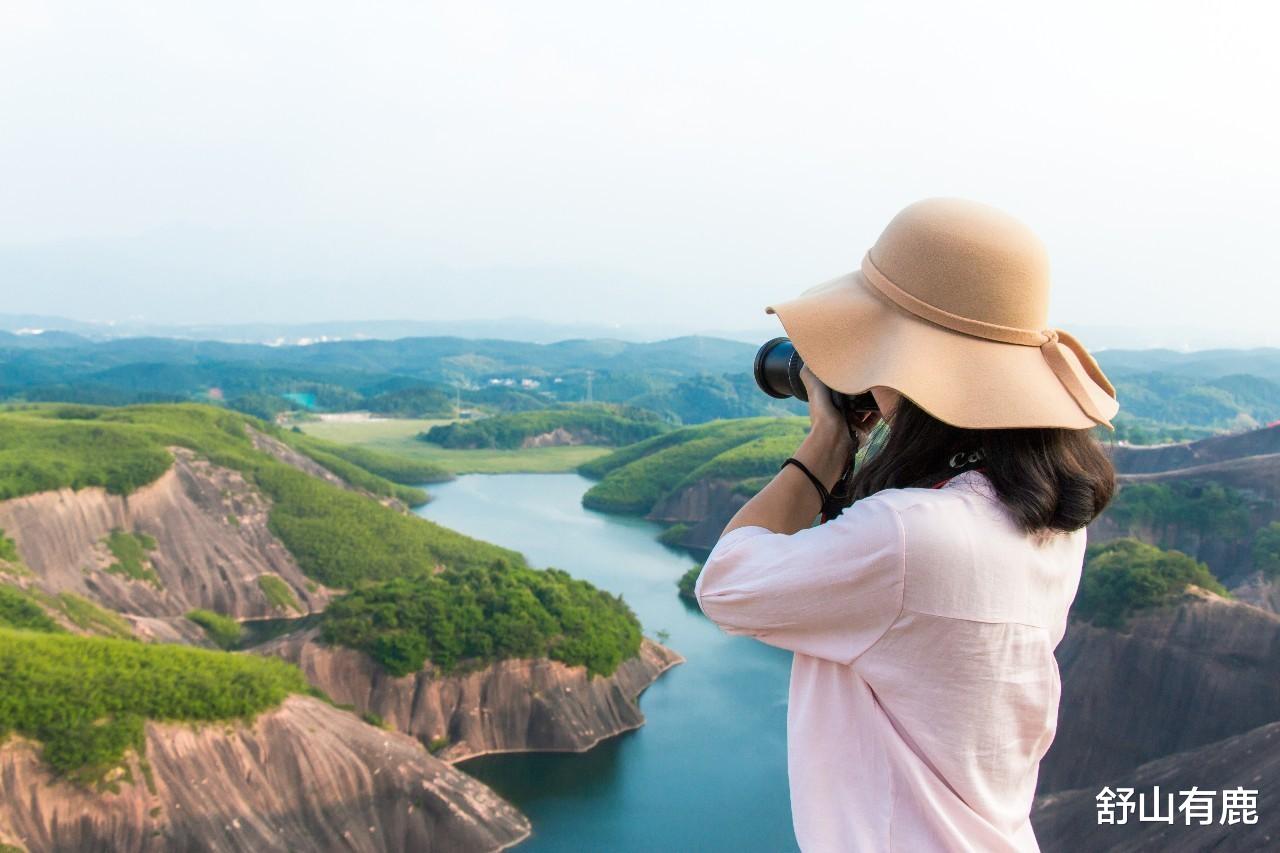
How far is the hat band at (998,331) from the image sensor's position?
1729mm

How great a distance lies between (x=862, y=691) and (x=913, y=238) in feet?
2.19

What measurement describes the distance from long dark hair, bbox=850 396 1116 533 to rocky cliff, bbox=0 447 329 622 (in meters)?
24.7

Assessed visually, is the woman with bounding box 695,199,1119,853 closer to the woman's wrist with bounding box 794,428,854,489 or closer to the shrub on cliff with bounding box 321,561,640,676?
the woman's wrist with bounding box 794,428,854,489

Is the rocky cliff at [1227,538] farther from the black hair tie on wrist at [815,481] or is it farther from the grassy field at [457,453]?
the grassy field at [457,453]

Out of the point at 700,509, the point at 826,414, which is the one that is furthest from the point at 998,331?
the point at 700,509

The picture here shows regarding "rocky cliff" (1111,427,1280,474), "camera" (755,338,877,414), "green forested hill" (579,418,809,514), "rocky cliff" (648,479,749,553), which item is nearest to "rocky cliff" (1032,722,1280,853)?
"camera" (755,338,877,414)

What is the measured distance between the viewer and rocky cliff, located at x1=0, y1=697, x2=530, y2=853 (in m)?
13.0

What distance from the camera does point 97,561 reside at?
27797 mm

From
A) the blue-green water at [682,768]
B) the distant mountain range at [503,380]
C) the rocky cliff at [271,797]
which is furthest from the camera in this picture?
the distant mountain range at [503,380]

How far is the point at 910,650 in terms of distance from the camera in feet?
5.44

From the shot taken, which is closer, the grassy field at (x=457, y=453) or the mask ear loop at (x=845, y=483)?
the mask ear loop at (x=845, y=483)

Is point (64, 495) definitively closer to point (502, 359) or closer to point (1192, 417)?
point (1192, 417)

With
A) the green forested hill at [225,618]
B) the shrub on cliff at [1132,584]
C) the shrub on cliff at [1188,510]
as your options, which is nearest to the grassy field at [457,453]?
the green forested hill at [225,618]

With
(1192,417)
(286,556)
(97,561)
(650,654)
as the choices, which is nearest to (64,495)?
(97,561)
